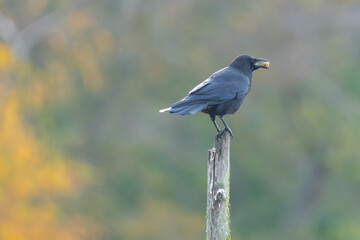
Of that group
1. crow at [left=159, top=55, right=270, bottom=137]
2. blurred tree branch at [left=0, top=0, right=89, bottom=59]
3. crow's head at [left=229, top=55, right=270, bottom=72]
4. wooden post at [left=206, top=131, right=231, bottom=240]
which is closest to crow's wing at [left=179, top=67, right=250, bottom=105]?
crow at [left=159, top=55, right=270, bottom=137]

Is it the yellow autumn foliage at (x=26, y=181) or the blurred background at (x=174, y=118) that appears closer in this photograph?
the yellow autumn foliage at (x=26, y=181)

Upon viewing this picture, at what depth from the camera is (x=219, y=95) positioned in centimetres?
805

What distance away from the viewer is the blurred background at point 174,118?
842 inches

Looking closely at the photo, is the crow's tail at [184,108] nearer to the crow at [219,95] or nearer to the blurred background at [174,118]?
the crow at [219,95]

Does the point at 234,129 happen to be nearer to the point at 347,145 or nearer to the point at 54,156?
the point at 347,145

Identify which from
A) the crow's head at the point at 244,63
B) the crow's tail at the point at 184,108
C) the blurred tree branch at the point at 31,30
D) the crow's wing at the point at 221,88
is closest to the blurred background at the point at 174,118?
the blurred tree branch at the point at 31,30

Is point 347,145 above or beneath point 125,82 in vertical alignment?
beneath

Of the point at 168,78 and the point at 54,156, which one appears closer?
the point at 54,156

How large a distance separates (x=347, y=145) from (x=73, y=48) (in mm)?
9017

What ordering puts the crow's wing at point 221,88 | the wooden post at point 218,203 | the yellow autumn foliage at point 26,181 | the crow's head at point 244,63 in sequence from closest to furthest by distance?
1. the wooden post at point 218,203
2. the crow's wing at point 221,88
3. the crow's head at point 244,63
4. the yellow autumn foliage at point 26,181

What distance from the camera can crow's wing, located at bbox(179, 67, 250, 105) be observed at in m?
7.77

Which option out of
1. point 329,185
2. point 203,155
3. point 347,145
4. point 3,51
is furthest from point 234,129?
point 3,51

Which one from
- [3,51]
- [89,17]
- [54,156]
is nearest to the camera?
[3,51]

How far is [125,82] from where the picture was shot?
23938mm
